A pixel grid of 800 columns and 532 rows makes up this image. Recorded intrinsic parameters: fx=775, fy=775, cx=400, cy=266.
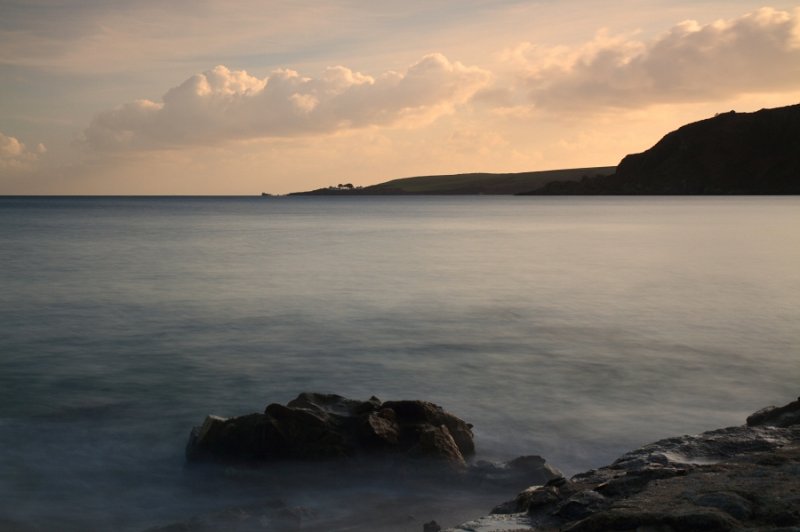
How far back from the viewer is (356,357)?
48.3 ft

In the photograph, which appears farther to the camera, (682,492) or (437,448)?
(437,448)

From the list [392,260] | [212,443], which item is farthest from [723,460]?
[392,260]

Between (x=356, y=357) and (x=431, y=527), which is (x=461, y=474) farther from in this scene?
(x=356, y=357)

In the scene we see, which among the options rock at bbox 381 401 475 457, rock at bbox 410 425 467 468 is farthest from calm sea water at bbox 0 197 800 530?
rock at bbox 410 425 467 468

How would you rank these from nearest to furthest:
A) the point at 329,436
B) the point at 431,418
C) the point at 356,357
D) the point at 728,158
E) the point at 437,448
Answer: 1. the point at 437,448
2. the point at 329,436
3. the point at 431,418
4. the point at 356,357
5. the point at 728,158

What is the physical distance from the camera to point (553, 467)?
8250 millimetres

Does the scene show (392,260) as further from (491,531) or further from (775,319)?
(491,531)

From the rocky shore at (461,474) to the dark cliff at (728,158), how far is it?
178 meters

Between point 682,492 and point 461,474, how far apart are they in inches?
128

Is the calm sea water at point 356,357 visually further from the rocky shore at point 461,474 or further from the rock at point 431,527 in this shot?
the rock at point 431,527

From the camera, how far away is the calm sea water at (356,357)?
9055 millimetres

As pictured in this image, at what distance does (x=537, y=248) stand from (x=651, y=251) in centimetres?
644

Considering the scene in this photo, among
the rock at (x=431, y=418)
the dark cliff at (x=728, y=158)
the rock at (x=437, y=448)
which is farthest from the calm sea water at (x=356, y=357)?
the dark cliff at (x=728, y=158)

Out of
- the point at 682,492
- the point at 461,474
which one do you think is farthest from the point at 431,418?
the point at 682,492
